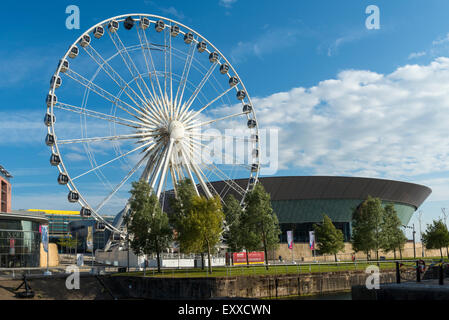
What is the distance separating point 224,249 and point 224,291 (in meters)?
34.5

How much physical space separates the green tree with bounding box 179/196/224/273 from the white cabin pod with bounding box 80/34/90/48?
2125 centimetres

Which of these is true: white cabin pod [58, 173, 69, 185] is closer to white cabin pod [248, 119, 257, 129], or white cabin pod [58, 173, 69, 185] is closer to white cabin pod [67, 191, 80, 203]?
white cabin pod [67, 191, 80, 203]

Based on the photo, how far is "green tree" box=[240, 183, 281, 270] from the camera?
54.5m

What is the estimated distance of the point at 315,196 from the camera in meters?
114

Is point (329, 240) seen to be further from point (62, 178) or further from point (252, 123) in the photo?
point (62, 178)

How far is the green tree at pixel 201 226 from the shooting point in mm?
48125

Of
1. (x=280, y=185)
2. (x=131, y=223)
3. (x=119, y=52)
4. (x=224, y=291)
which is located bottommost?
(x=224, y=291)

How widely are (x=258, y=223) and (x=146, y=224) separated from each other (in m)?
13.4

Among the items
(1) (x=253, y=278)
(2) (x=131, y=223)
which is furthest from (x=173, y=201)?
(1) (x=253, y=278)

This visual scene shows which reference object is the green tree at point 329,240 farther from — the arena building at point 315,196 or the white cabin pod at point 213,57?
the arena building at point 315,196

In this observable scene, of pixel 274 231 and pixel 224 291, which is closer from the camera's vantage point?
pixel 224 291

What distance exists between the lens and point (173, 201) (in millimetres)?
54969
